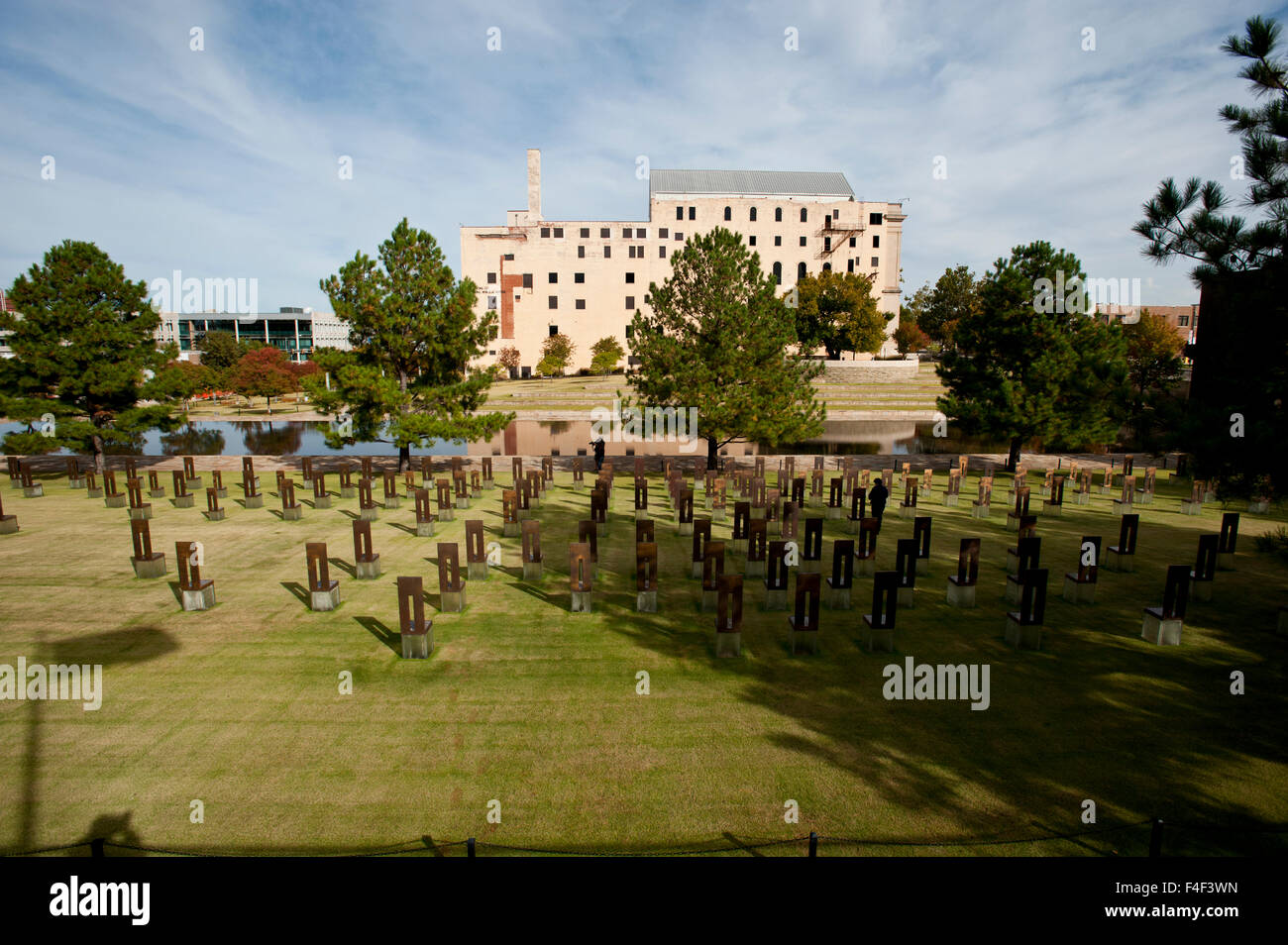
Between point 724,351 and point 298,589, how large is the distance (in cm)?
1466

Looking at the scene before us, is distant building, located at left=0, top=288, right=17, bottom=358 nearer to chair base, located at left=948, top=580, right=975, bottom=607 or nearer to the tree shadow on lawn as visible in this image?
the tree shadow on lawn

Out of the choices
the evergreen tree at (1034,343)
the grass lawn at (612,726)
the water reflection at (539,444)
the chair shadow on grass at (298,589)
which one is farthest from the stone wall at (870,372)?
the chair shadow on grass at (298,589)

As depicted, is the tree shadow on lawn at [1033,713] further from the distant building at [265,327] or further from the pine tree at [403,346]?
the distant building at [265,327]

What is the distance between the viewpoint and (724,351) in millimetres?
21547

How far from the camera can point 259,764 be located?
685 cm

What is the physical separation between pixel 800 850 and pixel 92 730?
7.99 m

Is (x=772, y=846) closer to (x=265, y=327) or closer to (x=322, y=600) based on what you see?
(x=322, y=600)

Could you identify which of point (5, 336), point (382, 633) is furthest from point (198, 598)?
point (5, 336)

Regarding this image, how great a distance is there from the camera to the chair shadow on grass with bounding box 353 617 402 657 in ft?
31.9

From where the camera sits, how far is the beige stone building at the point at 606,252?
7056 centimetres

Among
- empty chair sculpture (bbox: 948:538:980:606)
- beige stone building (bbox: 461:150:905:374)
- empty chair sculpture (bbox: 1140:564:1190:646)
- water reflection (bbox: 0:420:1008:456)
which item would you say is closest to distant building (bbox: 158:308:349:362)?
beige stone building (bbox: 461:150:905:374)

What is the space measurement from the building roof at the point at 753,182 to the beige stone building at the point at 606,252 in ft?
7.62

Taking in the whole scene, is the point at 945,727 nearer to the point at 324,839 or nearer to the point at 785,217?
the point at 324,839

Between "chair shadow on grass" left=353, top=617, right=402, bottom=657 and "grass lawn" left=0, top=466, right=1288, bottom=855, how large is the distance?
57 millimetres
